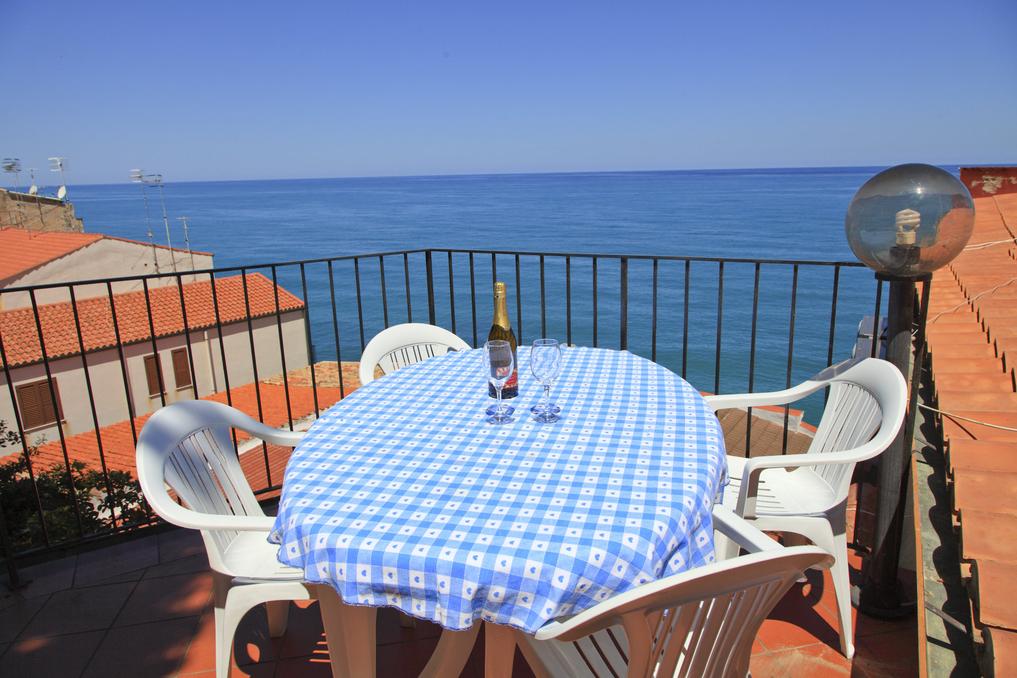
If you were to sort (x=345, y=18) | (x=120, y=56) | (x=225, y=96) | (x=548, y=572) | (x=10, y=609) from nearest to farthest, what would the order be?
(x=548, y=572) → (x=10, y=609) → (x=345, y=18) → (x=120, y=56) → (x=225, y=96)

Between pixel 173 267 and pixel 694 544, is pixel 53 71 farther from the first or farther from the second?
pixel 694 544

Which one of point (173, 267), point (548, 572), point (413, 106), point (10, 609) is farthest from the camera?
point (413, 106)

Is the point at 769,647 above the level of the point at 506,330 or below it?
below

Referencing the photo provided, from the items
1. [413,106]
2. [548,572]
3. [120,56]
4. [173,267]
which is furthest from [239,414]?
[413,106]

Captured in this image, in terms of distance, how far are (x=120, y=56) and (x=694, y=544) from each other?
5905 cm

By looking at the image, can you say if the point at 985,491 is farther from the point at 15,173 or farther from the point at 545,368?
the point at 15,173

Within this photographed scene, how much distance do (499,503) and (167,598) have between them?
178 centimetres

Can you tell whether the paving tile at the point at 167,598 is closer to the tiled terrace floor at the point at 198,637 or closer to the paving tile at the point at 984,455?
the tiled terrace floor at the point at 198,637

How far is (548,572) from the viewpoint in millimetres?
994

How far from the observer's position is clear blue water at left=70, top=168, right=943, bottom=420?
28.5m

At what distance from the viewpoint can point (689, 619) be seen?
0.95m

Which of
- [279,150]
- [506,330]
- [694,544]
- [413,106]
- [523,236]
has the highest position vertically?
[413,106]

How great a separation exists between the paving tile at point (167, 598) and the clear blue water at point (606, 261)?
13.5 m

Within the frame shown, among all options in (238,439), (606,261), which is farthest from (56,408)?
(606,261)
